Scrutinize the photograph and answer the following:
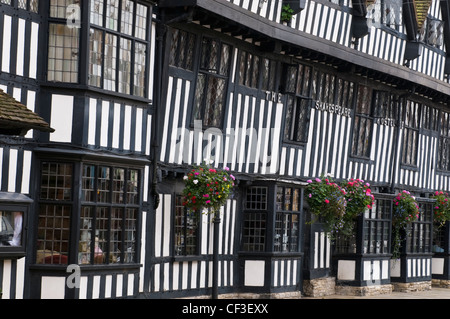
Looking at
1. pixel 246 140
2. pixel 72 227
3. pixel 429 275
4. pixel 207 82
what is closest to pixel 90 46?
pixel 72 227

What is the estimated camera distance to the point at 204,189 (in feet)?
60.1

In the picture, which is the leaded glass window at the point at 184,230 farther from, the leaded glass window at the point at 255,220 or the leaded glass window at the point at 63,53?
the leaded glass window at the point at 63,53

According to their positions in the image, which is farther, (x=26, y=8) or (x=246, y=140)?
(x=246, y=140)

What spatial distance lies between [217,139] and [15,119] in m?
7.33

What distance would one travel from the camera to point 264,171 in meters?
21.3

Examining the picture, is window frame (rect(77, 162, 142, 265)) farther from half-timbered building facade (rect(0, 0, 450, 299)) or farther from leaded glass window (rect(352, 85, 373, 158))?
leaded glass window (rect(352, 85, 373, 158))

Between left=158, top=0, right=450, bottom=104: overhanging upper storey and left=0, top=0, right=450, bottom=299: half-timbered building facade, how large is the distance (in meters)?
0.05

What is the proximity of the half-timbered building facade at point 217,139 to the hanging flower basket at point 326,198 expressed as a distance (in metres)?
0.37

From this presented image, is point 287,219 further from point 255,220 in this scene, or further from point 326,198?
point 326,198

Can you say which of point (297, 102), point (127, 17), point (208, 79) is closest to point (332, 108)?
point (297, 102)

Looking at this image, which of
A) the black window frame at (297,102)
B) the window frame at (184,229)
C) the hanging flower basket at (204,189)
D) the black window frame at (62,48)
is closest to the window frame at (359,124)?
the black window frame at (297,102)

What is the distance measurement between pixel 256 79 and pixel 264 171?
1.90 meters
